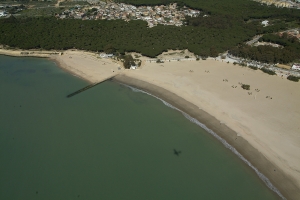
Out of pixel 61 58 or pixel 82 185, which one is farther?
pixel 61 58

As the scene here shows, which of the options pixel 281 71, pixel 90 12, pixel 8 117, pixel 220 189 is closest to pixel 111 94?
pixel 8 117

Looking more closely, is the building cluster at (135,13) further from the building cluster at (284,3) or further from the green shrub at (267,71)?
the building cluster at (284,3)

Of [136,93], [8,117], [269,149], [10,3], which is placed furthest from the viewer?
[10,3]

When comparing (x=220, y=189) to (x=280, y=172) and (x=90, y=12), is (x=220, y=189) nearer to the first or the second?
(x=280, y=172)

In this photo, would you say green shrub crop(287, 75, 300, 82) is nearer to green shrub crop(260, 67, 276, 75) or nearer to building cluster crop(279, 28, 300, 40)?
green shrub crop(260, 67, 276, 75)

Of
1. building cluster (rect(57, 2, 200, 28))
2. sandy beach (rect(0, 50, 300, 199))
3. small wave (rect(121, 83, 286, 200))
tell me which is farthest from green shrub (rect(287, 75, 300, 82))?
building cluster (rect(57, 2, 200, 28))

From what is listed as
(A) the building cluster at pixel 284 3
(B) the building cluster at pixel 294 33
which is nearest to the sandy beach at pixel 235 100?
(B) the building cluster at pixel 294 33
